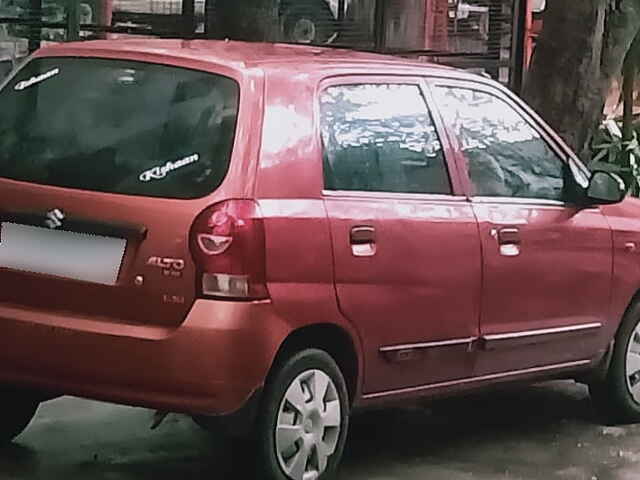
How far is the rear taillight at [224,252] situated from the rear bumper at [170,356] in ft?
0.19

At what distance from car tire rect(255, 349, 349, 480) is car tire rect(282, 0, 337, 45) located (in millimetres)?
5998

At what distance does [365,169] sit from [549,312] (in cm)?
142

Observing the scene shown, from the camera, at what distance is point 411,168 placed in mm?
6559

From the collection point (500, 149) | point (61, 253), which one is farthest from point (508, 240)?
point (61, 253)

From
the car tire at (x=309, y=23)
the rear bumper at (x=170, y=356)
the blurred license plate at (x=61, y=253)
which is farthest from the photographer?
the car tire at (x=309, y=23)

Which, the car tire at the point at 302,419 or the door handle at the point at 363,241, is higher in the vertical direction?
the door handle at the point at 363,241

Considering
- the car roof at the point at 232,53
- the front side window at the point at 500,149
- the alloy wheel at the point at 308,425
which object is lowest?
the alloy wheel at the point at 308,425

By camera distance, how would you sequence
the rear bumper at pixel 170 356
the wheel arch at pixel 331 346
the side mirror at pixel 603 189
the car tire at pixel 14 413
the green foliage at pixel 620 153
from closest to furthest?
1. the rear bumper at pixel 170 356
2. the wheel arch at pixel 331 346
3. the car tire at pixel 14 413
4. the side mirror at pixel 603 189
5. the green foliage at pixel 620 153

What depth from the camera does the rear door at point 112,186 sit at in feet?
18.6

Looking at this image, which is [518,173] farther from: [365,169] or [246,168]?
[246,168]

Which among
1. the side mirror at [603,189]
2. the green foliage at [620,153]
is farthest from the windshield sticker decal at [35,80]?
the green foliage at [620,153]

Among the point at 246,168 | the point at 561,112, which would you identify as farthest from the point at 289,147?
the point at 561,112

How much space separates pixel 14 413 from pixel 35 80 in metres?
1.49

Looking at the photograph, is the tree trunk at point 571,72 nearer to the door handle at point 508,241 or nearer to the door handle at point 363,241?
the door handle at point 508,241
